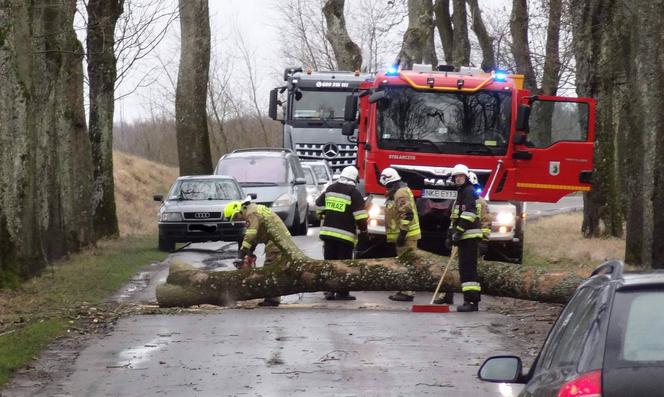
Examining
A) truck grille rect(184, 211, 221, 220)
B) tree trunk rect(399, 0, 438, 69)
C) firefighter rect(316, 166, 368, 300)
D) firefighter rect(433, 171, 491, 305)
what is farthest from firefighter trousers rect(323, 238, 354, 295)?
tree trunk rect(399, 0, 438, 69)

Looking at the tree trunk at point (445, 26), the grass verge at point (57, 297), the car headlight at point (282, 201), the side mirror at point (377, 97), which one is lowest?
the grass verge at point (57, 297)

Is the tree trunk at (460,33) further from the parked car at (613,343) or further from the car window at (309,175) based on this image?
the parked car at (613,343)

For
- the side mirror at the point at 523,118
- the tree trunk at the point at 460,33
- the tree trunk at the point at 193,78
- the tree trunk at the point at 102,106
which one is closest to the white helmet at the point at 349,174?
the side mirror at the point at 523,118

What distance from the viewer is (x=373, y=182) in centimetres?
1897

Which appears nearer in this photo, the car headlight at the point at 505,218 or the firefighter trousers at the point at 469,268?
the firefighter trousers at the point at 469,268

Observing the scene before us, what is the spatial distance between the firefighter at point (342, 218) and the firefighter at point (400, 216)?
349mm

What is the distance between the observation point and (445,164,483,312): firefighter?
15.2m

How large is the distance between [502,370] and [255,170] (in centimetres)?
2417

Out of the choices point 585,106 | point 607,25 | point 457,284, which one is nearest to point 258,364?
point 457,284

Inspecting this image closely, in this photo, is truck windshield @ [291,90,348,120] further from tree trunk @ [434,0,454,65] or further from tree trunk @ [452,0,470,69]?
tree trunk @ [434,0,454,65]

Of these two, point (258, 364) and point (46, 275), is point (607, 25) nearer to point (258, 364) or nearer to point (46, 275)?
point (46, 275)

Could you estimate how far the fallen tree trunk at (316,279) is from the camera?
51.3 feet

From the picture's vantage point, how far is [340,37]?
4309cm

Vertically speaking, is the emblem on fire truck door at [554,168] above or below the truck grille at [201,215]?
above
